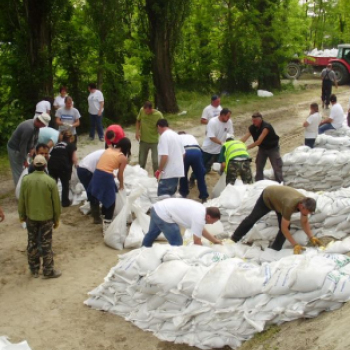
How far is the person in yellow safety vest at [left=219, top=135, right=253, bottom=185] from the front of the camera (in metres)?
8.25

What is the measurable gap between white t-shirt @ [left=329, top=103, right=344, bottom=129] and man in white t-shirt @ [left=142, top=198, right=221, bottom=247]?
19.2 ft

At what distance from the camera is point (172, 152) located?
7.99 metres

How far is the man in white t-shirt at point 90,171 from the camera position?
7773 mm

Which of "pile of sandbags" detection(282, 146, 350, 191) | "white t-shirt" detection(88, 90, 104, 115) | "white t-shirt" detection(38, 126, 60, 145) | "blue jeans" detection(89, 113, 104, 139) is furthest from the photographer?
"blue jeans" detection(89, 113, 104, 139)

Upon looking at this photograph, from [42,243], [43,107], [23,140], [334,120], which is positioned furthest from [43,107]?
[334,120]

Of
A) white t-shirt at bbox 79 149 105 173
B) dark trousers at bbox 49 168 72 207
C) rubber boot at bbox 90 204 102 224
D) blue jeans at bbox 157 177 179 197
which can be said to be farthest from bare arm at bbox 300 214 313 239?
dark trousers at bbox 49 168 72 207

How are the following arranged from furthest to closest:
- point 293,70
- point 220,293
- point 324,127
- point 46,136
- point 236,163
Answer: point 293,70
point 324,127
point 46,136
point 236,163
point 220,293

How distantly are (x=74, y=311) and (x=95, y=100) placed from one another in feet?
23.8

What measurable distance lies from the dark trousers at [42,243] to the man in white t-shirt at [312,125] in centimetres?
571

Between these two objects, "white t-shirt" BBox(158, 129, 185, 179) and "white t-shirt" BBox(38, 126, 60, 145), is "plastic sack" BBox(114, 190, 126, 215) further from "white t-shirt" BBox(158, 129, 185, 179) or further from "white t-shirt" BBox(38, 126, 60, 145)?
"white t-shirt" BBox(38, 126, 60, 145)

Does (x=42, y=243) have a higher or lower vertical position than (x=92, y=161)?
lower

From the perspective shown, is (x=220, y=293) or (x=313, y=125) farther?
(x=313, y=125)

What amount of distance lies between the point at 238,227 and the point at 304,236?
0.78 meters

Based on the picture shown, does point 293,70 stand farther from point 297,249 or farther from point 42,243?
point 42,243
